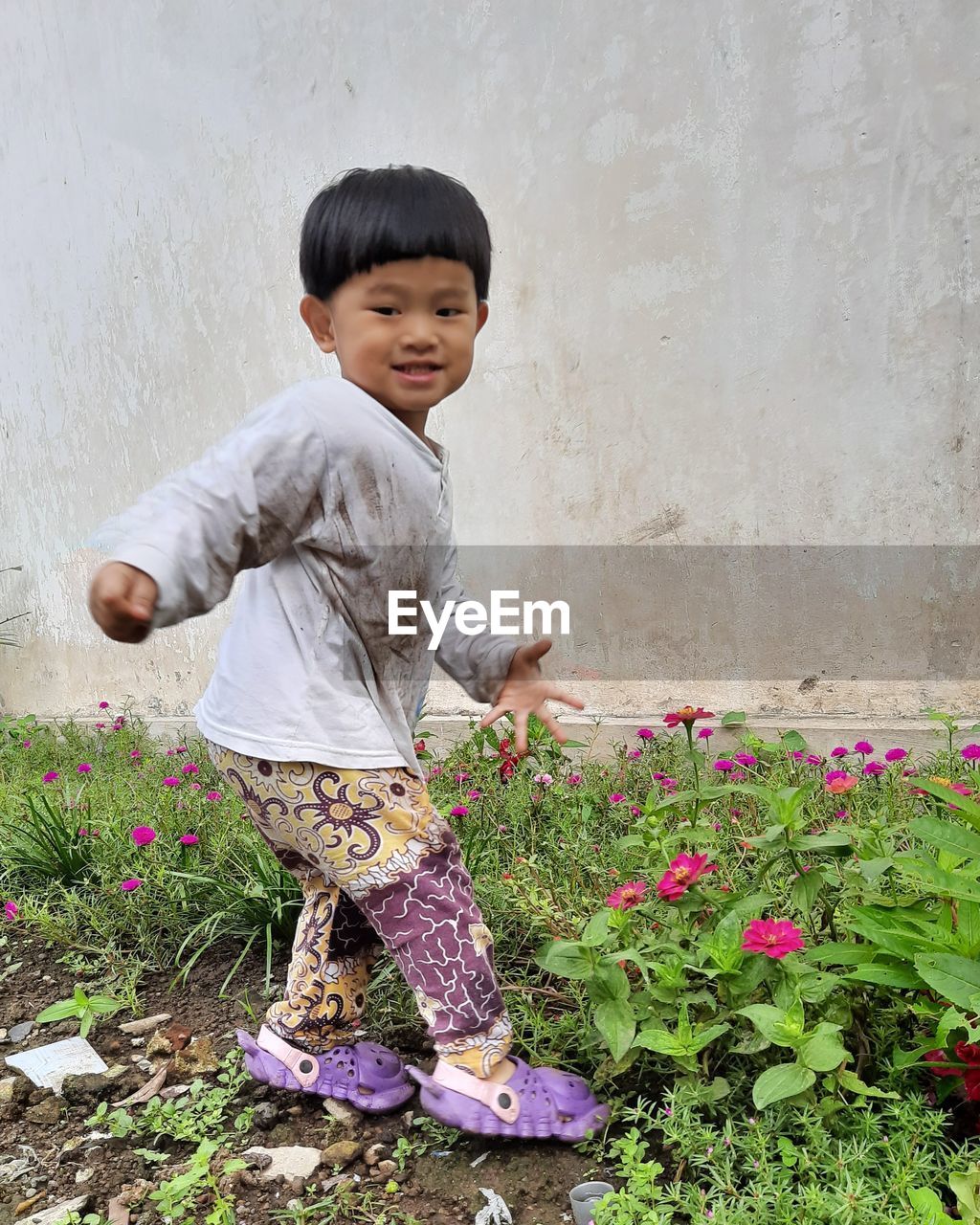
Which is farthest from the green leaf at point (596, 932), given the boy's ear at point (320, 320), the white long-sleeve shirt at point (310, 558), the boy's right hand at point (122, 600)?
the boy's ear at point (320, 320)

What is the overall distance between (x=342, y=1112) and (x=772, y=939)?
2.83ft

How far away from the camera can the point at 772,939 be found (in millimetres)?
1427

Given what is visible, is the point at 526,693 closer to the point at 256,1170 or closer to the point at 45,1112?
the point at 256,1170

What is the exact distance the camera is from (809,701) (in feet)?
11.5

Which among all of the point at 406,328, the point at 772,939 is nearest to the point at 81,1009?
the point at 772,939

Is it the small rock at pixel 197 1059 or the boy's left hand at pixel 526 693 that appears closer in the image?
the boy's left hand at pixel 526 693

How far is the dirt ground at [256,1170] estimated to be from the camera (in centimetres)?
151

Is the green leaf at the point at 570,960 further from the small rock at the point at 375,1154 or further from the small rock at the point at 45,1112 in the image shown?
the small rock at the point at 45,1112

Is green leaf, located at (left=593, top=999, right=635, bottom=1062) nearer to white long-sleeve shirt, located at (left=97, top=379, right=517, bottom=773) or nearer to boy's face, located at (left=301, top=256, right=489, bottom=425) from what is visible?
white long-sleeve shirt, located at (left=97, top=379, right=517, bottom=773)

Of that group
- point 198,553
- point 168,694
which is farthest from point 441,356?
point 168,694

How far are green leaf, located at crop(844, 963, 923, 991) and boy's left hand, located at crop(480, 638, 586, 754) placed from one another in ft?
1.92

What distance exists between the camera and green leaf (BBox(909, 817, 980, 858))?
4.81 ft

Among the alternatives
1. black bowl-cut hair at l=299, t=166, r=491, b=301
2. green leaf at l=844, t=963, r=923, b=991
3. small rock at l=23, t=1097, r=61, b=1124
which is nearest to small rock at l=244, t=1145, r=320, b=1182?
small rock at l=23, t=1097, r=61, b=1124

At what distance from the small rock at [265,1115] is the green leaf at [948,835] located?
1.22 metres
